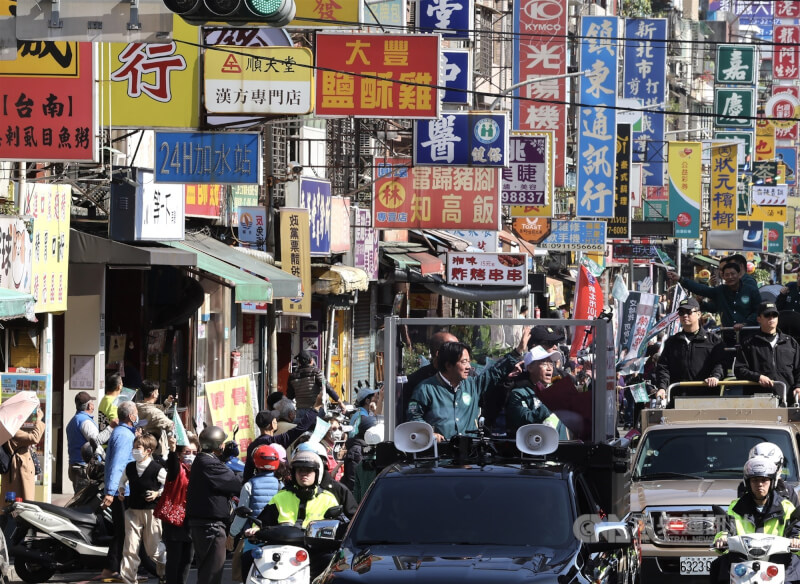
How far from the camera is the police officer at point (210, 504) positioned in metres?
12.2

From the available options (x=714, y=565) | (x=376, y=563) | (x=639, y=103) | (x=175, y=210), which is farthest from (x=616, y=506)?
(x=639, y=103)

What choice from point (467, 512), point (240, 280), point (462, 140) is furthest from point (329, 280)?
point (467, 512)

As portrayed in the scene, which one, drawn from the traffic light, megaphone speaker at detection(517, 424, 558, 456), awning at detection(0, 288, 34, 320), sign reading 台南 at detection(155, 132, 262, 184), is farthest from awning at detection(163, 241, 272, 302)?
the traffic light

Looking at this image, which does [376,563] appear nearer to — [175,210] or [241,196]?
[175,210]

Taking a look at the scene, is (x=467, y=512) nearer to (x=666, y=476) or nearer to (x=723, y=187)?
(x=666, y=476)

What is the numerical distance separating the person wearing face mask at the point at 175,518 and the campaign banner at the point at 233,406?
480 cm

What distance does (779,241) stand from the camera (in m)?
59.5

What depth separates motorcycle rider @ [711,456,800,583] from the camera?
950cm

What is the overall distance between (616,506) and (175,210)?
1113 cm

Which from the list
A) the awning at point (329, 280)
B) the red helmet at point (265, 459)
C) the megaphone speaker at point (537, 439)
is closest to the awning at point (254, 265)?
the awning at point (329, 280)

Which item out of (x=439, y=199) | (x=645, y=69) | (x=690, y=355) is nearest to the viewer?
(x=690, y=355)

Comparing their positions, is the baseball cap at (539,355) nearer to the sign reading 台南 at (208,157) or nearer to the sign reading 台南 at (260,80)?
the sign reading 台南 at (260,80)

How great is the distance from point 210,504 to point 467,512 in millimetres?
3646

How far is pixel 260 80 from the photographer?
17.5m
